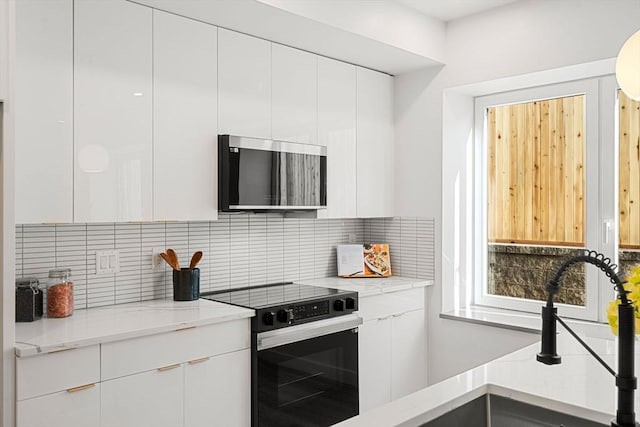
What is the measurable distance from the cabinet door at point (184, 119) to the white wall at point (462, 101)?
1.49 m

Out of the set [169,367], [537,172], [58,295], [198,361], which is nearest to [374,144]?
[537,172]

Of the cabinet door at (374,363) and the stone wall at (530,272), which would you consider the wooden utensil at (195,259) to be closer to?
the cabinet door at (374,363)

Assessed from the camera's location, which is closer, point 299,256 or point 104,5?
point 104,5

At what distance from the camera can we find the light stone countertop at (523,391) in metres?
1.39

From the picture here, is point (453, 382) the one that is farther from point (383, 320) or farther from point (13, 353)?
point (383, 320)

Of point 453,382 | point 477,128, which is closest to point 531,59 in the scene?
point 477,128

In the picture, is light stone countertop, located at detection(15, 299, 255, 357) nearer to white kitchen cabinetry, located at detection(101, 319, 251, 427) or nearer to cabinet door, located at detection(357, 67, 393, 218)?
white kitchen cabinetry, located at detection(101, 319, 251, 427)

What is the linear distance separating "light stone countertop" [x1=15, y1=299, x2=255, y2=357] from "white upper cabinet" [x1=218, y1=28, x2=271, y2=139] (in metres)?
0.91

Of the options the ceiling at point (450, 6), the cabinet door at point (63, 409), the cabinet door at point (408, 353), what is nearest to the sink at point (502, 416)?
the cabinet door at point (63, 409)

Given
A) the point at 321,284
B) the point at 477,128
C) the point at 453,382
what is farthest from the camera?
the point at 477,128

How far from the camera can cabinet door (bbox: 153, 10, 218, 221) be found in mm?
2549

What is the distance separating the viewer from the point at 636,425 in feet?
3.60

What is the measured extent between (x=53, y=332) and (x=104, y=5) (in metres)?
1.37

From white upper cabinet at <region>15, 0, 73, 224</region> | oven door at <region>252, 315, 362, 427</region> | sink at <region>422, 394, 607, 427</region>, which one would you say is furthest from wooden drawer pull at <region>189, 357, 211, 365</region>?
sink at <region>422, 394, 607, 427</region>
